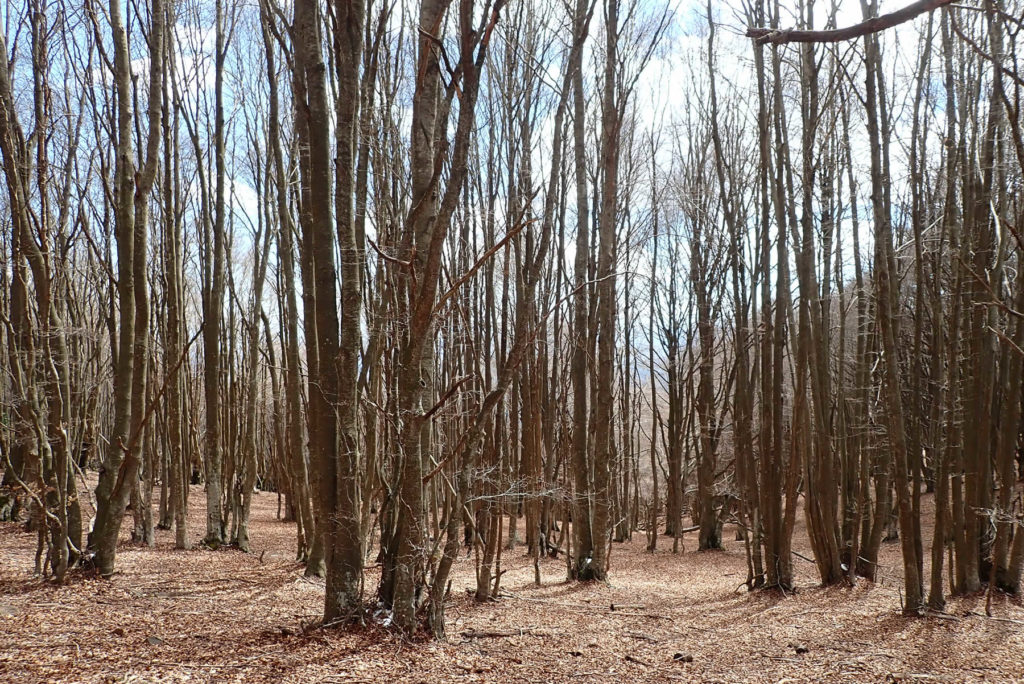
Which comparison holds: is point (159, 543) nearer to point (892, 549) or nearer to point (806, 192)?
point (806, 192)

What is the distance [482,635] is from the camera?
5.07 meters

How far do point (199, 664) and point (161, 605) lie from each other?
164 cm

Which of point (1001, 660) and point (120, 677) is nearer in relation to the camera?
point (120, 677)

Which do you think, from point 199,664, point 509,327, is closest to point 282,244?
point 509,327

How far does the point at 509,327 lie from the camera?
9.90m

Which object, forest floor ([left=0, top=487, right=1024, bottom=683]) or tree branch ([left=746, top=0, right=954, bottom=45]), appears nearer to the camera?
tree branch ([left=746, top=0, right=954, bottom=45])

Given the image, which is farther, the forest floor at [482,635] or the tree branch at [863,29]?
the forest floor at [482,635]

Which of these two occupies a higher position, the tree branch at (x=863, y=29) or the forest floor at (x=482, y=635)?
the tree branch at (x=863, y=29)

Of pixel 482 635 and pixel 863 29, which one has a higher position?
pixel 863 29

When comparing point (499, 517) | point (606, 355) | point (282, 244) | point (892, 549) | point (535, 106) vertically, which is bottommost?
point (892, 549)

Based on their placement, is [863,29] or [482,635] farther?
[482,635]

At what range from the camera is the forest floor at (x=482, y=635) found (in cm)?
399

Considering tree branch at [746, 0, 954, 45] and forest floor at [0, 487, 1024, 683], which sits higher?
tree branch at [746, 0, 954, 45]

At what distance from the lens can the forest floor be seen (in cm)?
399
